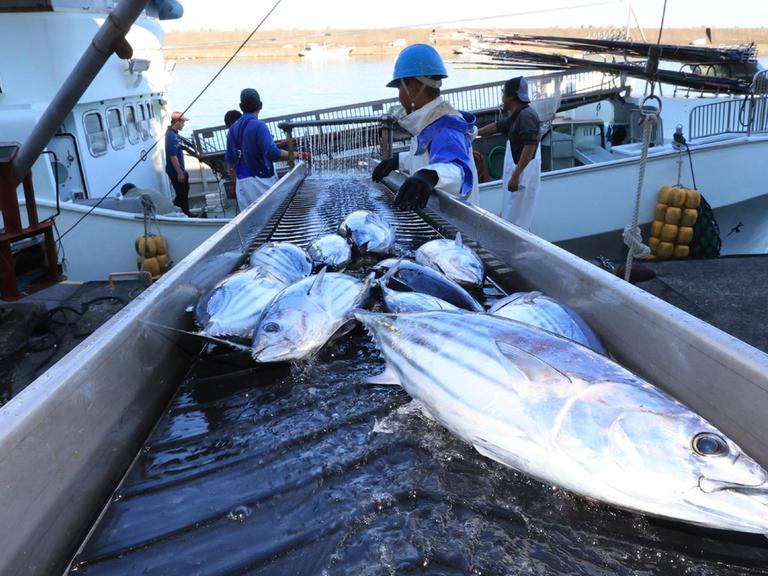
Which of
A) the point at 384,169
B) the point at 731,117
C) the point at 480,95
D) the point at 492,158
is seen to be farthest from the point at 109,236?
the point at 731,117

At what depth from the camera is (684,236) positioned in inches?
343

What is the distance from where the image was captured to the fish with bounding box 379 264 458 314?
7.32 ft

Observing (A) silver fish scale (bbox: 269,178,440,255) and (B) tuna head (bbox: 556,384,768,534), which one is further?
(A) silver fish scale (bbox: 269,178,440,255)

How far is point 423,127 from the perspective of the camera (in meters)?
4.73

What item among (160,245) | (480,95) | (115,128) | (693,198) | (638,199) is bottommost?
(160,245)

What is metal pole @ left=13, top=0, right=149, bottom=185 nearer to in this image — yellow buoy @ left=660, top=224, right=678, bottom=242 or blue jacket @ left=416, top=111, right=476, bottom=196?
blue jacket @ left=416, top=111, right=476, bottom=196

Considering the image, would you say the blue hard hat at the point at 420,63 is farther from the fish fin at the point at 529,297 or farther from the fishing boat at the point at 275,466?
the fishing boat at the point at 275,466

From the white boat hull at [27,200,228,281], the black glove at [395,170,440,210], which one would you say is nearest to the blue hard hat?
the black glove at [395,170,440,210]

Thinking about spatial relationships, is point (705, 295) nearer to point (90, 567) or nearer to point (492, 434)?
point (492, 434)

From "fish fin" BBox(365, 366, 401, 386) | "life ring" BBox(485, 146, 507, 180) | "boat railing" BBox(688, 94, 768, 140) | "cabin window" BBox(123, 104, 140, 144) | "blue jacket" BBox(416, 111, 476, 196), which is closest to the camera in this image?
"fish fin" BBox(365, 366, 401, 386)

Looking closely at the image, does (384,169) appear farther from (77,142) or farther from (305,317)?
(77,142)

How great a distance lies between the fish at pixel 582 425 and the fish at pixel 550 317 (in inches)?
15.5

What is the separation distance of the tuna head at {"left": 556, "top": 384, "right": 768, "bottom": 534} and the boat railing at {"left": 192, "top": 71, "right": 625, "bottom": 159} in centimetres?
1242

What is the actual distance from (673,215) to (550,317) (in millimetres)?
7875
